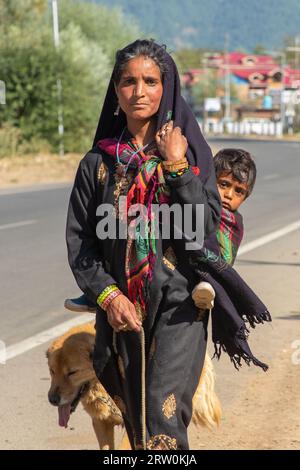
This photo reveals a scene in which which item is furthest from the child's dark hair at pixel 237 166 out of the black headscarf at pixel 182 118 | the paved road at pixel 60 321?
the paved road at pixel 60 321

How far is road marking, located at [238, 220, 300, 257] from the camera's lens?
13487 mm

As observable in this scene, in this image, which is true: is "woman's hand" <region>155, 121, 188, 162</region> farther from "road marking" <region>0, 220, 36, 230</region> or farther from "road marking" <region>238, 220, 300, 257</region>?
"road marking" <region>0, 220, 36, 230</region>

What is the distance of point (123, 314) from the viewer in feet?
13.7

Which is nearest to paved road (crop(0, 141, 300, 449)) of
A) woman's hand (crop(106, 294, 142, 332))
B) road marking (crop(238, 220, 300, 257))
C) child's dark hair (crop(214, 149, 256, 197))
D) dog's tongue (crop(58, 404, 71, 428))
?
road marking (crop(238, 220, 300, 257))

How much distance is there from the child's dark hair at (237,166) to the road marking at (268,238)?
7.99 meters

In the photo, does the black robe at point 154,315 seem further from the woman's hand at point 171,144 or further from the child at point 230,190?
the child at point 230,190

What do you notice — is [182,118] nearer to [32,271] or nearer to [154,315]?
[154,315]

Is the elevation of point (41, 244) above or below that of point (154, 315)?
below

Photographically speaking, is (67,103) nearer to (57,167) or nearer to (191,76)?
(57,167)

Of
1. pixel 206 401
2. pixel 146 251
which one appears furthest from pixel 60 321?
pixel 146 251

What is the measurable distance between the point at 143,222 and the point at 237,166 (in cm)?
91

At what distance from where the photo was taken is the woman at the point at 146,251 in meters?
4.18
